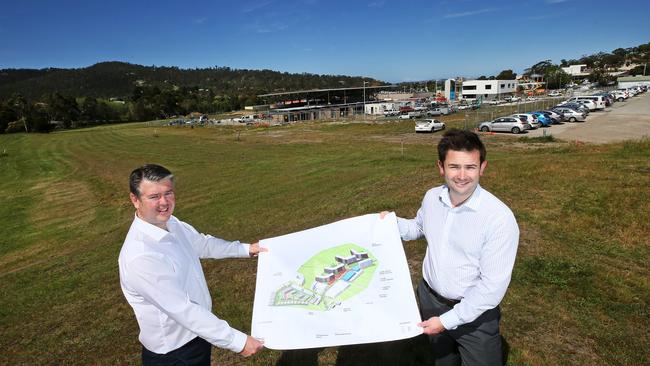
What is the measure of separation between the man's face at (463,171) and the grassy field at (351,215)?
9.30 ft

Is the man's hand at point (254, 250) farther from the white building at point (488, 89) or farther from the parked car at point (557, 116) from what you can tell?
the white building at point (488, 89)

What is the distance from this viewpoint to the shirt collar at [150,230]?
260 cm

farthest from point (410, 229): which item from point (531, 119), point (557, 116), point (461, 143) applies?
point (557, 116)

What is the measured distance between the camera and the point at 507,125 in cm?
3331

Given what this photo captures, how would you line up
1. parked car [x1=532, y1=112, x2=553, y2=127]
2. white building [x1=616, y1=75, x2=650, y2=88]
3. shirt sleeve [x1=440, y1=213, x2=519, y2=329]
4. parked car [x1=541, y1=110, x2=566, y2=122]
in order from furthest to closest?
1. white building [x1=616, y1=75, x2=650, y2=88]
2. parked car [x1=541, y1=110, x2=566, y2=122]
3. parked car [x1=532, y1=112, x2=553, y2=127]
4. shirt sleeve [x1=440, y1=213, x2=519, y2=329]

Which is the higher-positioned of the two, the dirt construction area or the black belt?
the black belt

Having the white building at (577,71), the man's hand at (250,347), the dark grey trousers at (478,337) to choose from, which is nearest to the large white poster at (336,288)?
the man's hand at (250,347)

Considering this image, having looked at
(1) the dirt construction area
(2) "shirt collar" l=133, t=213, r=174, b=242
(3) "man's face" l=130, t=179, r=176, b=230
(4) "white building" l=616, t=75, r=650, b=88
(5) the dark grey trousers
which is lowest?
(1) the dirt construction area

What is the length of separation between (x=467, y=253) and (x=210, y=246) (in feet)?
7.38

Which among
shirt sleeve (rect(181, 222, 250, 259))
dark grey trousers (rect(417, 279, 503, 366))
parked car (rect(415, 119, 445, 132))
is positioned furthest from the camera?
parked car (rect(415, 119, 445, 132))

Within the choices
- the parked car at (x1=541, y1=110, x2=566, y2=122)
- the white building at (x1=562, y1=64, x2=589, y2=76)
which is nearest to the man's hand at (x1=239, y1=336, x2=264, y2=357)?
the parked car at (x1=541, y1=110, x2=566, y2=122)

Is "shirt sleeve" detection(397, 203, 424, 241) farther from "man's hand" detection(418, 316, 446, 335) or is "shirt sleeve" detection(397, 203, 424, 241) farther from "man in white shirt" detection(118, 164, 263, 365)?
"man in white shirt" detection(118, 164, 263, 365)

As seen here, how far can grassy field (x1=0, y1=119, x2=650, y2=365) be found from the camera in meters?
4.87

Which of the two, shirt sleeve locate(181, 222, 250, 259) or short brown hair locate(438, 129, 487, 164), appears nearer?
short brown hair locate(438, 129, 487, 164)
